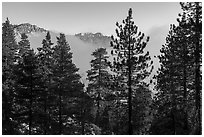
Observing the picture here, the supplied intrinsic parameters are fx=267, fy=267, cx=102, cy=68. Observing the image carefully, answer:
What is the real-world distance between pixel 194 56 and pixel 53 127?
596 inches

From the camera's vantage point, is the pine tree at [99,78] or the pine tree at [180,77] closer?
the pine tree at [180,77]

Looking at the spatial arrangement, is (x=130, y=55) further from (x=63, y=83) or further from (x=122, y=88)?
(x=63, y=83)

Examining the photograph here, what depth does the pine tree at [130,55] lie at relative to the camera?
23438 mm

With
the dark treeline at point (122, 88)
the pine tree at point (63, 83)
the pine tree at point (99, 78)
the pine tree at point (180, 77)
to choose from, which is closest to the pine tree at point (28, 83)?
the dark treeline at point (122, 88)

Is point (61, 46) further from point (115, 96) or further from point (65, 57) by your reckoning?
point (115, 96)

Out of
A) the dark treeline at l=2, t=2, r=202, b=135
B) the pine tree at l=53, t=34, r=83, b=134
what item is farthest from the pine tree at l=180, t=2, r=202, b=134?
the pine tree at l=53, t=34, r=83, b=134

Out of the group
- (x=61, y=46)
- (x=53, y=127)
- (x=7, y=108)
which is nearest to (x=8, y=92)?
(x=7, y=108)

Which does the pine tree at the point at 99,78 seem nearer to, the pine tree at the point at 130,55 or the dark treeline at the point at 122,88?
the dark treeline at the point at 122,88

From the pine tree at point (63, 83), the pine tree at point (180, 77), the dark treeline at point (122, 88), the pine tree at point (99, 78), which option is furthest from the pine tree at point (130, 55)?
the pine tree at point (99, 78)

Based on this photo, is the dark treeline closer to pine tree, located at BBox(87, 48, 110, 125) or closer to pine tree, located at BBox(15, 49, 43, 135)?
pine tree, located at BBox(15, 49, 43, 135)

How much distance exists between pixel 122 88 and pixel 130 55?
303cm

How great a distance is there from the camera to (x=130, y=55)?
78.2 feet

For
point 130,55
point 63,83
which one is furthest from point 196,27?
point 63,83

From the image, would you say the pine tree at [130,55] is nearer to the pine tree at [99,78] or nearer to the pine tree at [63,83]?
the pine tree at [63,83]
